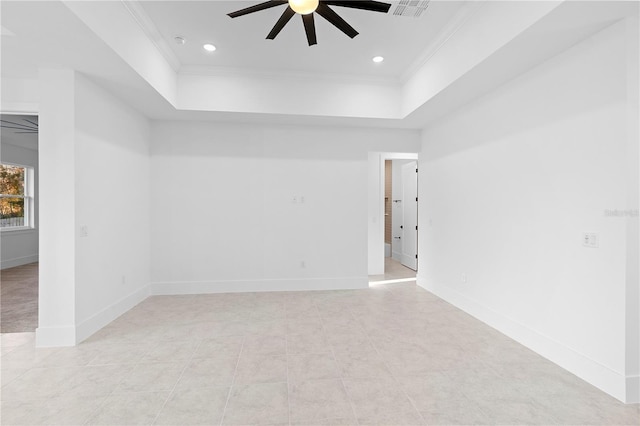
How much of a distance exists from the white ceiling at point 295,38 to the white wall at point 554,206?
108 centimetres

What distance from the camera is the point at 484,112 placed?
381 centimetres

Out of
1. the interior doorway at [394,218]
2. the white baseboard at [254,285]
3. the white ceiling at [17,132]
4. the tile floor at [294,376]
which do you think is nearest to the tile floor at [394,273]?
the interior doorway at [394,218]

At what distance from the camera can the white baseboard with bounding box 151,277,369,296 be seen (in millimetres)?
4977

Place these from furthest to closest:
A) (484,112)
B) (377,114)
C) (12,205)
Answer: (12,205) < (377,114) < (484,112)

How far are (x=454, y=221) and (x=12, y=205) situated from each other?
9.19 meters

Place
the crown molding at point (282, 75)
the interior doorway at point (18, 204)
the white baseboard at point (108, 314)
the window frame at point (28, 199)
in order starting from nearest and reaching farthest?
the white baseboard at point (108, 314)
the crown molding at point (282, 75)
the interior doorway at point (18, 204)
the window frame at point (28, 199)

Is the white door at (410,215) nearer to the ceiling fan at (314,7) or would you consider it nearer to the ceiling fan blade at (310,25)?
the ceiling fan blade at (310,25)

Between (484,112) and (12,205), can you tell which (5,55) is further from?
(12,205)

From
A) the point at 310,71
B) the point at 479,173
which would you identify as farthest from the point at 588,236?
the point at 310,71

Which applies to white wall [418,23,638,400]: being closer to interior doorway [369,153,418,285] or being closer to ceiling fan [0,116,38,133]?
interior doorway [369,153,418,285]

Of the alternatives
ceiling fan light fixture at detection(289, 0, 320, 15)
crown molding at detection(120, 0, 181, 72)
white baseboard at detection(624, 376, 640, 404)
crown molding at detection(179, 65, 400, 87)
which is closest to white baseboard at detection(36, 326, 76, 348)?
crown molding at detection(120, 0, 181, 72)

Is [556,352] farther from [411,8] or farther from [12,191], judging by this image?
[12,191]

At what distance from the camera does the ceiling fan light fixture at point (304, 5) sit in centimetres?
227

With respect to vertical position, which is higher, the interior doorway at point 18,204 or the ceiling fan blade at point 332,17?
the ceiling fan blade at point 332,17
